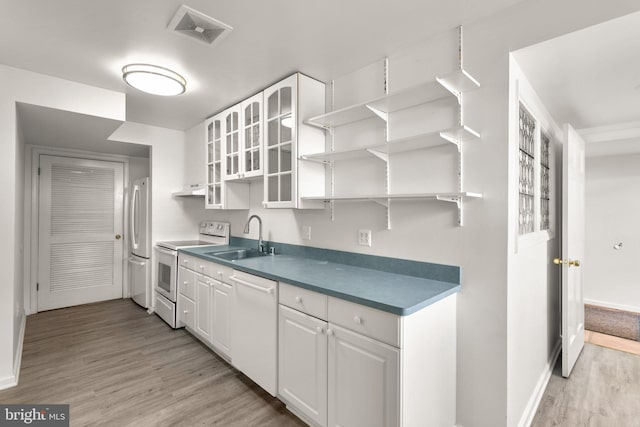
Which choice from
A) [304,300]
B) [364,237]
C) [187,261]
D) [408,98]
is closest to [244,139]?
[187,261]

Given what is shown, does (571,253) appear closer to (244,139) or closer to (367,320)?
(367,320)

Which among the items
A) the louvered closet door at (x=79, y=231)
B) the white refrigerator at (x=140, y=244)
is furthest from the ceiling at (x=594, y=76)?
the louvered closet door at (x=79, y=231)

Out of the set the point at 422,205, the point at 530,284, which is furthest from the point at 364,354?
the point at 530,284

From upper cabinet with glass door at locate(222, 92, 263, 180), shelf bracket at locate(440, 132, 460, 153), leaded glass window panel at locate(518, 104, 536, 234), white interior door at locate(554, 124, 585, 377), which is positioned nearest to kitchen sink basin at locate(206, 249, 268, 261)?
upper cabinet with glass door at locate(222, 92, 263, 180)

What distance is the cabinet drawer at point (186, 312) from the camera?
2959mm

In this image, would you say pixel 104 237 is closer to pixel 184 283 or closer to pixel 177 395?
pixel 184 283

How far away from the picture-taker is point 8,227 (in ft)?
Answer: 7.37

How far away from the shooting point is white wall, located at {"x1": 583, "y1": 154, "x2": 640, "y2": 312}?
3.63m

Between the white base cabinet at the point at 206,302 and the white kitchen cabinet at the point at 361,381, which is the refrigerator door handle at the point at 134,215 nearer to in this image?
the white base cabinet at the point at 206,302

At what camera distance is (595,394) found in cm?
216

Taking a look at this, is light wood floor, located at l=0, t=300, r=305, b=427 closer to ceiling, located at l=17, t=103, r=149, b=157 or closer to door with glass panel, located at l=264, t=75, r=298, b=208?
door with glass panel, located at l=264, t=75, r=298, b=208

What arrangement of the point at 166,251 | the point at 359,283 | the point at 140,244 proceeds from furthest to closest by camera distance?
the point at 140,244, the point at 166,251, the point at 359,283

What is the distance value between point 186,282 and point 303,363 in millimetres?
1822

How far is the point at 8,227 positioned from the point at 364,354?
2693 mm
